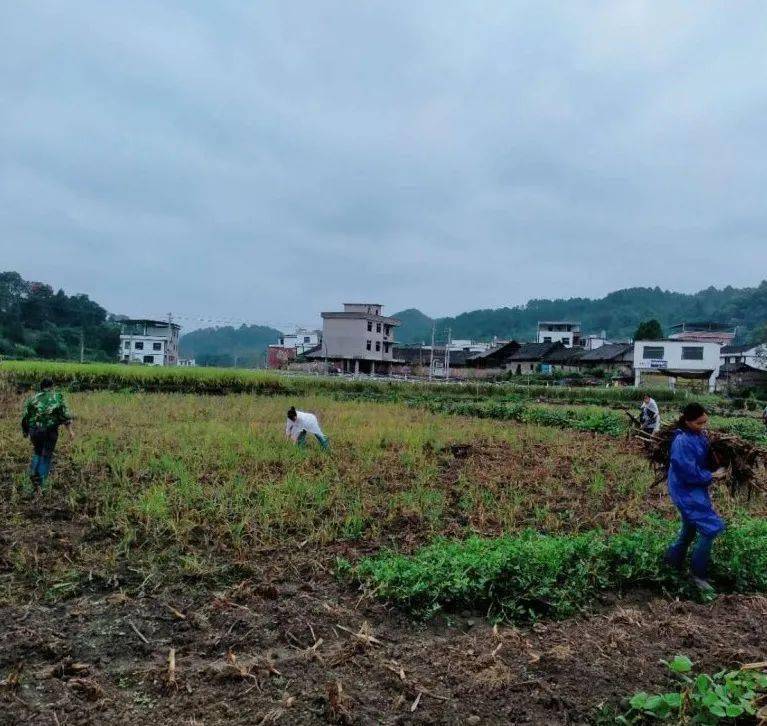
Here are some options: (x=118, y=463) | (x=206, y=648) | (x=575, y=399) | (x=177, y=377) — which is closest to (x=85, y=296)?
(x=177, y=377)

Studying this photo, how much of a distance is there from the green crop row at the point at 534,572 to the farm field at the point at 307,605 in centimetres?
5

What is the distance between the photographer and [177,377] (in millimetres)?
23266

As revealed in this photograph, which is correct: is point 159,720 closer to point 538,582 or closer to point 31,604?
point 31,604

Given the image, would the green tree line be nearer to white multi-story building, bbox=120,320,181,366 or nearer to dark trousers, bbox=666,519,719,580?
white multi-story building, bbox=120,320,181,366

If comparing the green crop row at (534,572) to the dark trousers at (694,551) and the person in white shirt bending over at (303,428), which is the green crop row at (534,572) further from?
the person in white shirt bending over at (303,428)

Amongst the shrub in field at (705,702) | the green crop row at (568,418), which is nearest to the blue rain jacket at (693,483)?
the shrub in field at (705,702)

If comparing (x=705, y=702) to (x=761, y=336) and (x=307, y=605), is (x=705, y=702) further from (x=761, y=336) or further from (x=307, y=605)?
(x=761, y=336)

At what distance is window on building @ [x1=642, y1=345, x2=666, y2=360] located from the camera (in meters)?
44.6

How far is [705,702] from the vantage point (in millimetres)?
3029

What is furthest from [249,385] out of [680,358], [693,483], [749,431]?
[680,358]

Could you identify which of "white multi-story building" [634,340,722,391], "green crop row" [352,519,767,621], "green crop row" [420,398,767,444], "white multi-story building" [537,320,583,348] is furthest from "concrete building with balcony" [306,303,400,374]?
"green crop row" [352,519,767,621]

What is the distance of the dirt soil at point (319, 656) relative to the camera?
3.34 m

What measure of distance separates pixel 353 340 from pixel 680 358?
26.8 metres

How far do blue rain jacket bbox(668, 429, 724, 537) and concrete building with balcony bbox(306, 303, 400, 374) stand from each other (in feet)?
155
